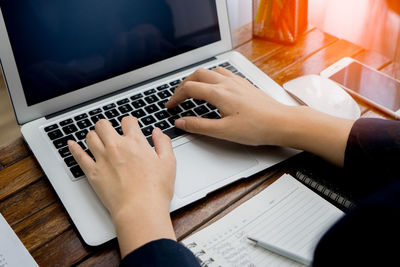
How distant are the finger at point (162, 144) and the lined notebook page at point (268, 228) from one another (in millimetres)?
149

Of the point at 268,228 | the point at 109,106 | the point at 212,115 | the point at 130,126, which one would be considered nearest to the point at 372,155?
the point at 268,228

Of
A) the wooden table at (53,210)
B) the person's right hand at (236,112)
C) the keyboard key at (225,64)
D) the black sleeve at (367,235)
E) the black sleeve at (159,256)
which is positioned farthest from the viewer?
the keyboard key at (225,64)

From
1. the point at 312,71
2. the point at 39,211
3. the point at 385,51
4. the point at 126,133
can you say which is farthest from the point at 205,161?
the point at 385,51

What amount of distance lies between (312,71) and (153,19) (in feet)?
1.38

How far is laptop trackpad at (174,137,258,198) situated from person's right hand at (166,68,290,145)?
2 cm

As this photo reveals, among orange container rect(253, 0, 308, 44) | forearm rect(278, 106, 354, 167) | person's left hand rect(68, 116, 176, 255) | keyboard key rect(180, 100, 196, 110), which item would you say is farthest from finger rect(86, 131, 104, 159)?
orange container rect(253, 0, 308, 44)

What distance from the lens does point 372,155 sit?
2.31ft

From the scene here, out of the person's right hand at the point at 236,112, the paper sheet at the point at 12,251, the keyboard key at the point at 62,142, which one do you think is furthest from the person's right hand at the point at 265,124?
the paper sheet at the point at 12,251

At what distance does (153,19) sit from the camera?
92cm

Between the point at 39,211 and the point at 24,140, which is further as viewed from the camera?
the point at 24,140

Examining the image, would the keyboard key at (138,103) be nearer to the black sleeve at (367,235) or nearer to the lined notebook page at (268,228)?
the lined notebook page at (268,228)

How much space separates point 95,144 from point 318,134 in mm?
403

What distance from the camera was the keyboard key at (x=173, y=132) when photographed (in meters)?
0.84

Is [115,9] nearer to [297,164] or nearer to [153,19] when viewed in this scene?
[153,19]
